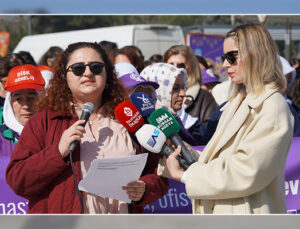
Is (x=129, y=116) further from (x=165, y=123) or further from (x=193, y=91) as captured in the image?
(x=193, y=91)

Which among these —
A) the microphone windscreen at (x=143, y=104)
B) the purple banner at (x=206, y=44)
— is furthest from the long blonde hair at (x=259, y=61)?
the purple banner at (x=206, y=44)

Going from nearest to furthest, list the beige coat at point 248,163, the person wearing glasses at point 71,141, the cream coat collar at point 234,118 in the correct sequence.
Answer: the beige coat at point 248,163
the cream coat collar at point 234,118
the person wearing glasses at point 71,141

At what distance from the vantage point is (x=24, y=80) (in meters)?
3.46

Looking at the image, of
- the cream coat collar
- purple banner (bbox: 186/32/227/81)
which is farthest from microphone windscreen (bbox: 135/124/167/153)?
purple banner (bbox: 186/32/227/81)

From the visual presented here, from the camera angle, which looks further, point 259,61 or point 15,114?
point 15,114

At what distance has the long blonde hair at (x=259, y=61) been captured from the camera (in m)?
2.30

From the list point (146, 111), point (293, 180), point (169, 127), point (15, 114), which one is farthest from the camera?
point (293, 180)

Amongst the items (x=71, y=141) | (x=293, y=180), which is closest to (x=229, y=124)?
(x=71, y=141)

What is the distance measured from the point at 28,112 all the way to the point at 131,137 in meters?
1.12

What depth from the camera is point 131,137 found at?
8.59ft

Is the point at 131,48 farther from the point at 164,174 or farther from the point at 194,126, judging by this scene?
the point at 164,174

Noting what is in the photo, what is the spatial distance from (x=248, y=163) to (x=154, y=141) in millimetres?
461

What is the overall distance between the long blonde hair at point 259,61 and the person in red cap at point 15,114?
159 cm

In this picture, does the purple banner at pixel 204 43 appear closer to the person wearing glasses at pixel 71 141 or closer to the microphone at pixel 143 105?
the person wearing glasses at pixel 71 141
